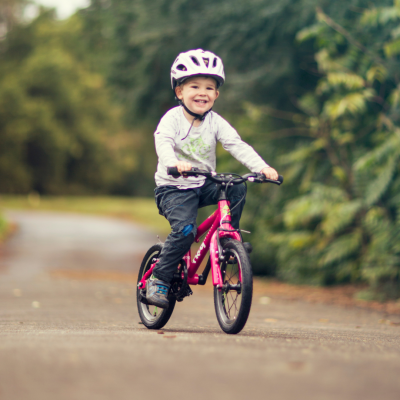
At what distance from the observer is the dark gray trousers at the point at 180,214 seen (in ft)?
14.8

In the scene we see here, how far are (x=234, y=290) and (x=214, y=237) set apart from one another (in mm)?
476

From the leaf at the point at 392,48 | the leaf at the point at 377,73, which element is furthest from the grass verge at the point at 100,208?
the leaf at the point at 392,48

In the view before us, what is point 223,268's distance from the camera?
171 inches

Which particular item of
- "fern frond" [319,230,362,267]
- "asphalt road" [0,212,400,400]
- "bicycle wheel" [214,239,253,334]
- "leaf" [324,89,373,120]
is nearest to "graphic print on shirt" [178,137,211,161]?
"bicycle wheel" [214,239,253,334]

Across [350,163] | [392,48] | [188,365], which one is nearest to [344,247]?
[350,163]

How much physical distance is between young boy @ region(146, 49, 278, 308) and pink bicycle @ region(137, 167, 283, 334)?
5.1 inches

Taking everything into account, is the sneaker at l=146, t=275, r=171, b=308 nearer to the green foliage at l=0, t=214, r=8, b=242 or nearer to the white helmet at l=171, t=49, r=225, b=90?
the white helmet at l=171, t=49, r=225, b=90

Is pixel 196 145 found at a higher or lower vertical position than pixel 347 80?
lower

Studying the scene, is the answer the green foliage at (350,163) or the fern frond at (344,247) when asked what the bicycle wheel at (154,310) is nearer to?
the green foliage at (350,163)

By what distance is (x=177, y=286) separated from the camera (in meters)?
4.75

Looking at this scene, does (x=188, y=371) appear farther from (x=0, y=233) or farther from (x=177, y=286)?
(x=0, y=233)

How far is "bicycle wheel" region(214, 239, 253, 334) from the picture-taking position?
156 inches

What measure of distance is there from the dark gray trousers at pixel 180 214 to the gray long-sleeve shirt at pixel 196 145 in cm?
7

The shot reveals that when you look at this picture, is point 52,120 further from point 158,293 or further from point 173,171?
point 173,171
